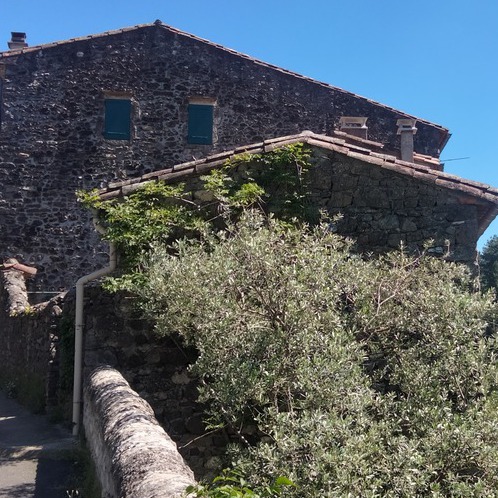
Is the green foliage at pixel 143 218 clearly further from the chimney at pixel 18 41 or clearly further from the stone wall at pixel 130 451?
the chimney at pixel 18 41

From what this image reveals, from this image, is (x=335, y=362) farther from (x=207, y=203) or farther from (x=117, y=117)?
(x=117, y=117)

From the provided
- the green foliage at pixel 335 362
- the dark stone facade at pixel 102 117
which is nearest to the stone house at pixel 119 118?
the dark stone facade at pixel 102 117

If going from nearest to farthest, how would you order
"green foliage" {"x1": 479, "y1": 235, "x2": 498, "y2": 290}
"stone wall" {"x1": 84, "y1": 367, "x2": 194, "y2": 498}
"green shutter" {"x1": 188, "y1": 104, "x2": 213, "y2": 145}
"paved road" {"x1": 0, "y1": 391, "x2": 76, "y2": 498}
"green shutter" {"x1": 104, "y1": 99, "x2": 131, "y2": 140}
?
1. "stone wall" {"x1": 84, "y1": 367, "x2": 194, "y2": 498}
2. "paved road" {"x1": 0, "y1": 391, "x2": 76, "y2": 498}
3. "green shutter" {"x1": 104, "y1": 99, "x2": 131, "y2": 140}
4. "green shutter" {"x1": 188, "y1": 104, "x2": 213, "y2": 145}
5. "green foliage" {"x1": 479, "y1": 235, "x2": 498, "y2": 290}

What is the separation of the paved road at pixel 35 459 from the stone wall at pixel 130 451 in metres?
0.55

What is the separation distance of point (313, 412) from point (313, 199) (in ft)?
12.7

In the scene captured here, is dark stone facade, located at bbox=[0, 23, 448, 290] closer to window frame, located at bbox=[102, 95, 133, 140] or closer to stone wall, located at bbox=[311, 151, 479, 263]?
window frame, located at bbox=[102, 95, 133, 140]

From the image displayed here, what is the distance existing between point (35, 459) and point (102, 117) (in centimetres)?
1140

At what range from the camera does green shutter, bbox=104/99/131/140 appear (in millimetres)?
17281

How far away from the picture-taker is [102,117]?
680 inches

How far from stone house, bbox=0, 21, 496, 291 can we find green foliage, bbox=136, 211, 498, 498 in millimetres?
10073

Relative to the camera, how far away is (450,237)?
28.1 ft

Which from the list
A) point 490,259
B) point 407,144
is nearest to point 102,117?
point 407,144

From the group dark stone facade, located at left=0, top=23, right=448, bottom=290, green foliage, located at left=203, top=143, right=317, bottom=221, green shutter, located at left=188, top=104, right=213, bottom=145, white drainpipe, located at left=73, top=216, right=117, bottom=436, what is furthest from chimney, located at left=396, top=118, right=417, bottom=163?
white drainpipe, located at left=73, top=216, right=117, bottom=436

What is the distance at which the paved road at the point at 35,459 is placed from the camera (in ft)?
20.9
